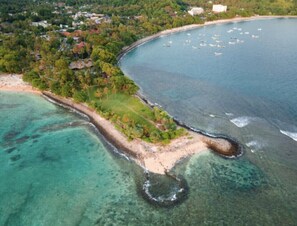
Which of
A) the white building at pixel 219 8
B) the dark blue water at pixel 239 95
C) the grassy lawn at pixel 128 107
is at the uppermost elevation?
the grassy lawn at pixel 128 107

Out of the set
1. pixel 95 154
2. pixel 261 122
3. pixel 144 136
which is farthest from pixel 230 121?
pixel 95 154

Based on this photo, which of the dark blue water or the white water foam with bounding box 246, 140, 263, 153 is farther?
the white water foam with bounding box 246, 140, 263, 153

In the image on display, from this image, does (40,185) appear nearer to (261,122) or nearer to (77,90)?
(77,90)

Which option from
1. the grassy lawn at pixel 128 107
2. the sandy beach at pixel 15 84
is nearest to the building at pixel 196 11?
the sandy beach at pixel 15 84

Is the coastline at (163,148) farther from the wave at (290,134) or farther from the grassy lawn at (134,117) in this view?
the wave at (290,134)

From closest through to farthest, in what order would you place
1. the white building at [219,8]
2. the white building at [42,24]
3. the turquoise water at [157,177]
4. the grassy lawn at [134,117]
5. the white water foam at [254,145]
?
1. the turquoise water at [157,177]
2. the white water foam at [254,145]
3. the grassy lawn at [134,117]
4. the white building at [42,24]
5. the white building at [219,8]

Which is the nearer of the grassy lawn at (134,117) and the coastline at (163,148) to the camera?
the coastline at (163,148)

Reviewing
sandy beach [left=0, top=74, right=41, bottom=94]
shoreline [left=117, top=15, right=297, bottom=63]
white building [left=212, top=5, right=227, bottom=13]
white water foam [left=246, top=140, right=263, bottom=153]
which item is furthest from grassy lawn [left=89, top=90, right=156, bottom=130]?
white building [left=212, top=5, right=227, bottom=13]

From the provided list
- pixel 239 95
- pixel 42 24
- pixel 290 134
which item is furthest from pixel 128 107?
pixel 42 24

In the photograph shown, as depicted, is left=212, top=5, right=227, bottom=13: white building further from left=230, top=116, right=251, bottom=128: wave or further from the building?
left=230, top=116, right=251, bottom=128: wave
